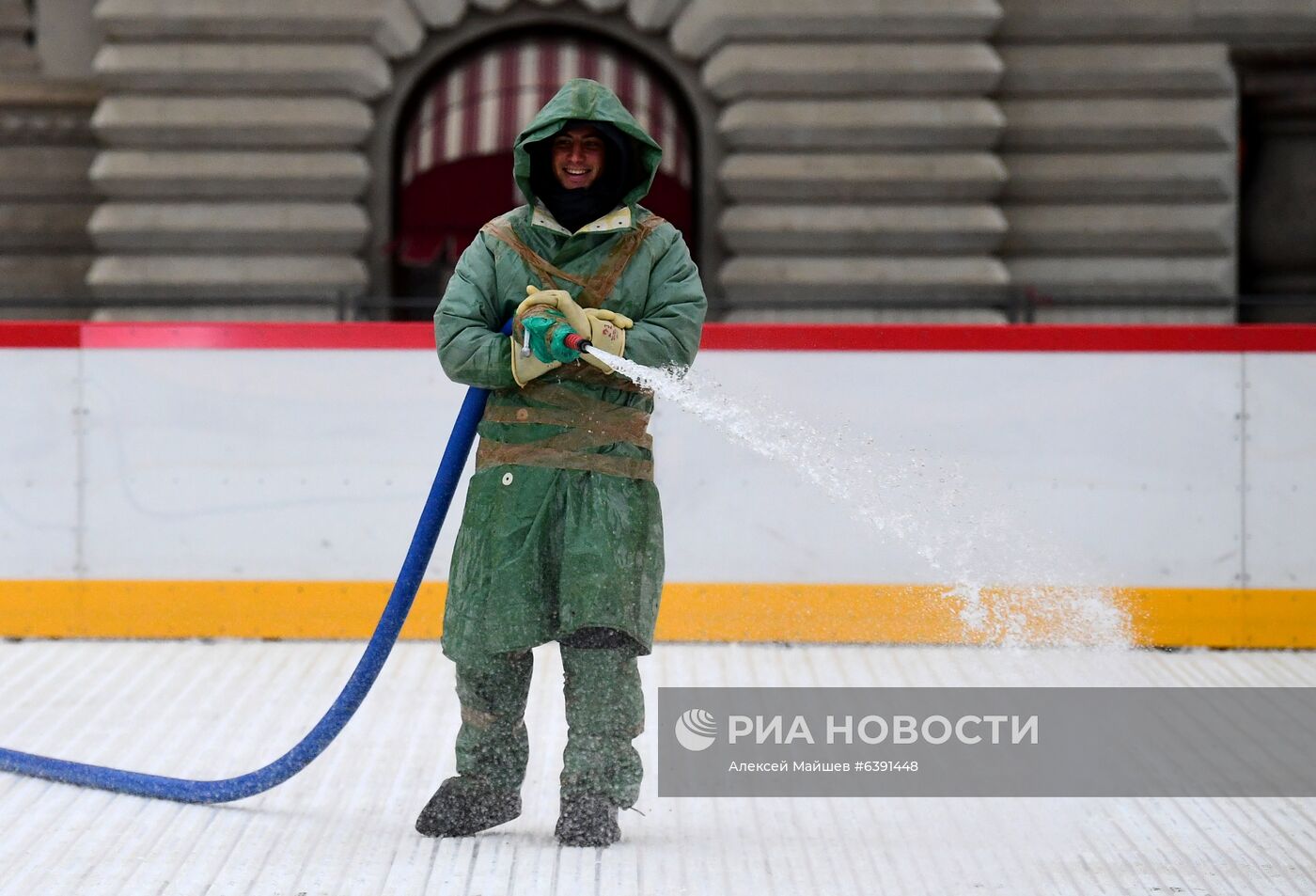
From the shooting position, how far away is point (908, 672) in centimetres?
531

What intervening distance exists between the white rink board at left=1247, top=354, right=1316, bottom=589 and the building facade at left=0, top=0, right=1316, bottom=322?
4374 mm

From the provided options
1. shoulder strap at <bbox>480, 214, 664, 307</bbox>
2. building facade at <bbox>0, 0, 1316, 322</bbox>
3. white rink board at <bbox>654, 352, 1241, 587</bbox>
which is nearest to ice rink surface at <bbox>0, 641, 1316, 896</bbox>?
white rink board at <bbox>654, 352, 1241, 587</bbox>

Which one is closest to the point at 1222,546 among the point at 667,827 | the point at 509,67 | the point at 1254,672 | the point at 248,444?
the point at 1254,672

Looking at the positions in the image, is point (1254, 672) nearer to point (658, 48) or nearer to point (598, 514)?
point (598, 514)

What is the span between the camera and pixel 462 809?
3621mm

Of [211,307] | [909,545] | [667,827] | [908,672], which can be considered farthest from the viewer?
[211,307]

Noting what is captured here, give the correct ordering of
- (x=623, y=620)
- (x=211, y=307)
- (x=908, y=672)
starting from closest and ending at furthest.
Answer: (x=623, y=620)
(x=908, y=672)
(x=211, y=307)

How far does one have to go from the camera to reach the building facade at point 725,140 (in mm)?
10547

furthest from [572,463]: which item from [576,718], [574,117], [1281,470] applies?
[1281,470]

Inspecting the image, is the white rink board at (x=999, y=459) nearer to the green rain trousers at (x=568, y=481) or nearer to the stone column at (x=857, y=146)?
the green rain trousers at (x=568, y=481)

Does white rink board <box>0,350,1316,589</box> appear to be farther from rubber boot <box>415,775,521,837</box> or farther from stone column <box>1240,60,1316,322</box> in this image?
stone column <box>1240,60,1316,322</box>

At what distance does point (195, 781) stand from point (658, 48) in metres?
7.85

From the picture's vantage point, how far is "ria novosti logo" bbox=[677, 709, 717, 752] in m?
3.94

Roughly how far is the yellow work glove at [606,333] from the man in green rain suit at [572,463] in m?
0.01
